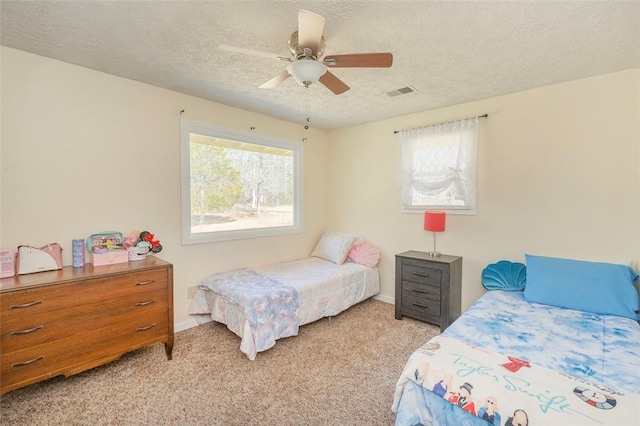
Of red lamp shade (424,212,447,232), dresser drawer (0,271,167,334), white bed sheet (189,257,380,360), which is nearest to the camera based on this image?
dresser drawer (0,271,167,334)

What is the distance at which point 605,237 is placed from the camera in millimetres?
2445

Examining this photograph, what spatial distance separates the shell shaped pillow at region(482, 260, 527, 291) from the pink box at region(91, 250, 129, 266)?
3449 mm

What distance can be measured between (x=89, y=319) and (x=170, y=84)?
2.13 m

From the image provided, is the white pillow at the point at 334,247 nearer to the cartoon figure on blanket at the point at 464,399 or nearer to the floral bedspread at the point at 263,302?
the floral bedspread at the point at 263,302

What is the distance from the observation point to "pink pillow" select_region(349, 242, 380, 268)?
3805 mm

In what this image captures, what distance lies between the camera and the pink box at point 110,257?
7.44 feet

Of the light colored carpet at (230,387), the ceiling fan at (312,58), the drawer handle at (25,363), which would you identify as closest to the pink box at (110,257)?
the drawer handle at (25,363)

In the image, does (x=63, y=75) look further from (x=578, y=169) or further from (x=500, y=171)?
(x=578, y=169)

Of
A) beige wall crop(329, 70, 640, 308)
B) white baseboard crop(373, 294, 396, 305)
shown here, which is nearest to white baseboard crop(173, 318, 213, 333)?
white baseboard crop(373, 294, 396, 305)

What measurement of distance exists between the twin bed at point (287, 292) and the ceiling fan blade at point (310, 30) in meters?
1.99

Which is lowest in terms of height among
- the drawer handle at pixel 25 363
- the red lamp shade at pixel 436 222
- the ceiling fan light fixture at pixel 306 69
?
the drawer handle at pixel 25 363

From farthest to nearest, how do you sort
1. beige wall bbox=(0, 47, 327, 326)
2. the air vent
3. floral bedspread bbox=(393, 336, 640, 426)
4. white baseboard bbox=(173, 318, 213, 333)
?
white baseboard bbox=(173, 318, 213, 333)
the air vent
beige wall bbox=(0, 47, 327, 326)
floral bedspread bbox=(393, 336, 640, 426)

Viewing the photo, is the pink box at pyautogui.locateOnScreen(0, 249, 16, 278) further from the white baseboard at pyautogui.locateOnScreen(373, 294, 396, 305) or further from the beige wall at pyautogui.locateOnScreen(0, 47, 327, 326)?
the white baseboard at pyautogui.locateOnScreen(373, 294, 396, 305)

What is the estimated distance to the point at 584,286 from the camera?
2.27 meters
